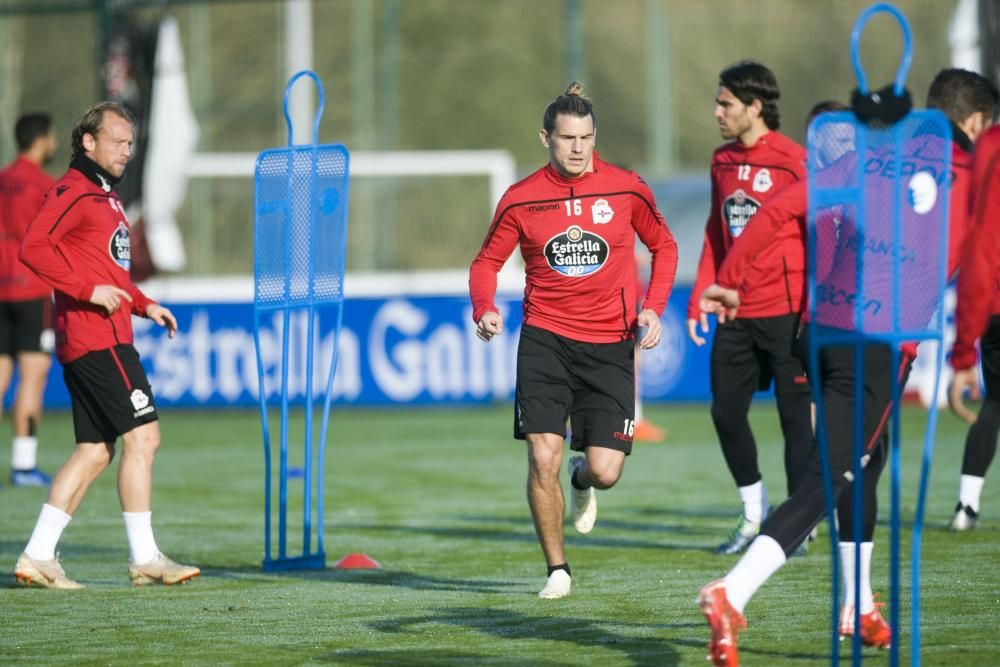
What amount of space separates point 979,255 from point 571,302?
253cm

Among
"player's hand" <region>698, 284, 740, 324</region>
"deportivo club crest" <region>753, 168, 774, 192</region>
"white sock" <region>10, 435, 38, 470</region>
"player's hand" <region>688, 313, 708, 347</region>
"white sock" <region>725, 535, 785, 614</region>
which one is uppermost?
"deportivo club crest" <region>753, 168, 774, 192</region>

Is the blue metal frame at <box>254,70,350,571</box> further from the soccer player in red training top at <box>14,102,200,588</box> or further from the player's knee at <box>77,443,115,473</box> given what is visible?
the player's knee at <box>77,443,115,473</box>

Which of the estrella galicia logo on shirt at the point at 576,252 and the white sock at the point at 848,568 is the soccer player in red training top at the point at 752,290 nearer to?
the estrella galicia logo on shirt at the point at 576,252

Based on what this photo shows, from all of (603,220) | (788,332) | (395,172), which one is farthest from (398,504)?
(395,172)

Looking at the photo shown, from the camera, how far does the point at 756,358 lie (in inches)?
341

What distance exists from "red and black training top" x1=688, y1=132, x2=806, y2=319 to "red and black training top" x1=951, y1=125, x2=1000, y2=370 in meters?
3.13

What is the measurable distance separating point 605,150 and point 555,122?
78.4ft

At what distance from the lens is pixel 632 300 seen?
24.5 ft

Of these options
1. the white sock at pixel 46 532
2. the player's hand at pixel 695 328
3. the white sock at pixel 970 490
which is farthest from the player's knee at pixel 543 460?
the white sock at pixel 970 490

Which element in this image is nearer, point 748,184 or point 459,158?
point 748,184

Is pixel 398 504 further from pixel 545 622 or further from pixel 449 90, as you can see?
pixel 449 90

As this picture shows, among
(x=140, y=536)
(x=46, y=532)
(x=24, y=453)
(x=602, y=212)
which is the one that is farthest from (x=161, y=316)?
(x=24, y=453)

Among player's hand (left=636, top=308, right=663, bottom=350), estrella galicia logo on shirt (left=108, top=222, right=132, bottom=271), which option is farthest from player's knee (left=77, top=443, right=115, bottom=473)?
player's hand (left=636, top=308, right=663, bottom=350)

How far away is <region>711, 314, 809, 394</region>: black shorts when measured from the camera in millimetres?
8492
